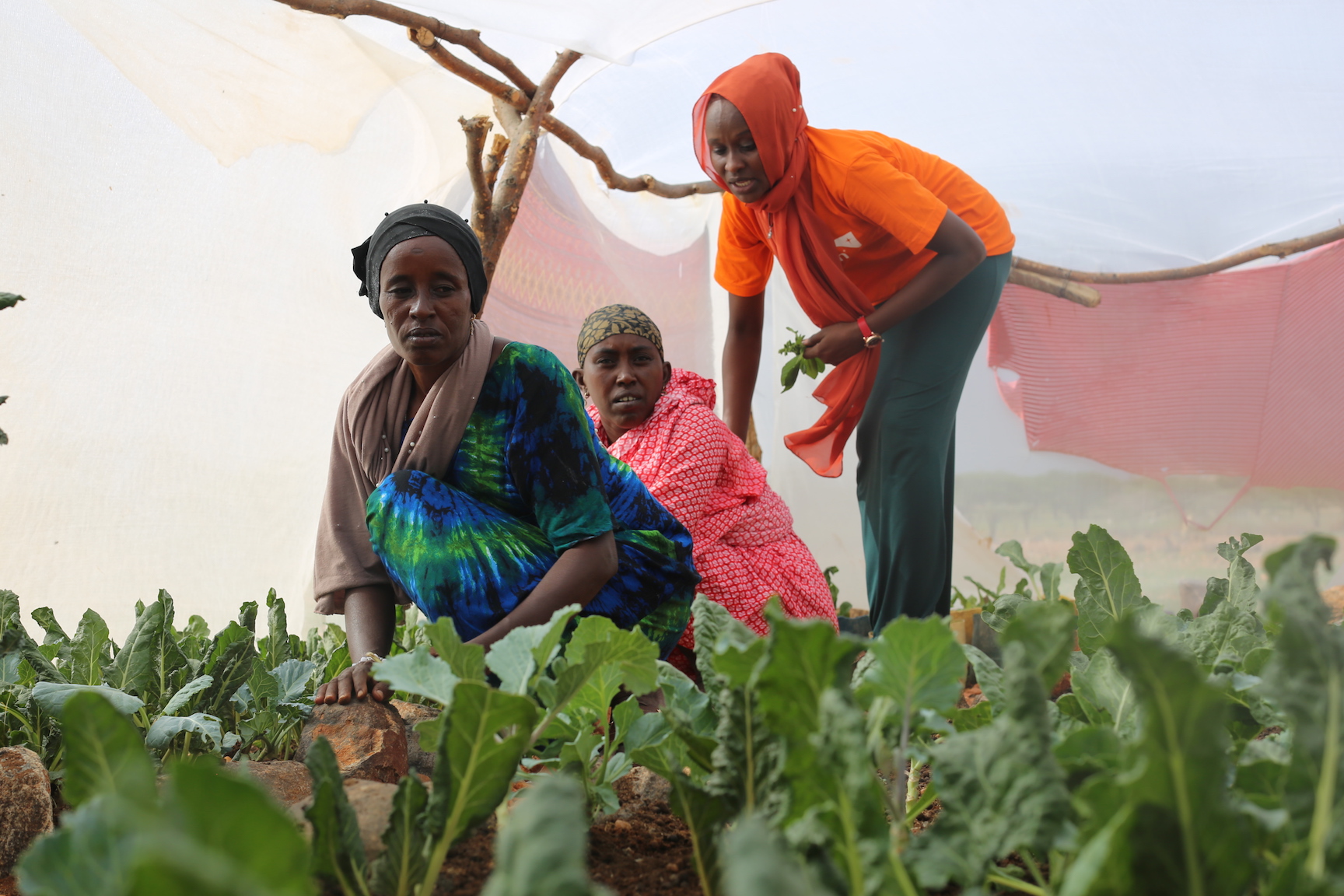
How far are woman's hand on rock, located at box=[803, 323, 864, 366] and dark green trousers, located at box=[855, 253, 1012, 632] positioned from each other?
0.17 m

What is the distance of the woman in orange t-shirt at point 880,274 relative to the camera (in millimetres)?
2346

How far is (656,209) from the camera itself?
4.79 m

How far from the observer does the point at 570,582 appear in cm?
150

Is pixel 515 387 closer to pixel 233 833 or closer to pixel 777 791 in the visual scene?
pixel 777 791

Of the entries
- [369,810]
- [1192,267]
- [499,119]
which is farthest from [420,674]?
[1192,267]

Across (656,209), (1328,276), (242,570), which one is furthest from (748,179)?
(1328,276)

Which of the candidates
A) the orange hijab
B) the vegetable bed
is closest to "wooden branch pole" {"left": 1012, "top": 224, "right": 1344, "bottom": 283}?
the orange hijab

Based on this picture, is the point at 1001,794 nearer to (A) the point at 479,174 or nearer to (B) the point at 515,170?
(A) the point at 479,174

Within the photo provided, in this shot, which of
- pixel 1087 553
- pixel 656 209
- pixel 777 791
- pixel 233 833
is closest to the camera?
pixel 233 833

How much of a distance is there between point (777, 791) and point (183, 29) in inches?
126

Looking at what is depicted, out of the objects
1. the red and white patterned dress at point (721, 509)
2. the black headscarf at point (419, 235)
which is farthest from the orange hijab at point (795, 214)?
the black headscarf at point (419, 235)

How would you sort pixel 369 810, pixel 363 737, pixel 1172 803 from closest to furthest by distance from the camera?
pixel 1172 803
pixel 369 810
pixel 363 737

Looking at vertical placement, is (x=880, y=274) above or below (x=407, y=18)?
below

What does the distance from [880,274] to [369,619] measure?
1.62 metres
